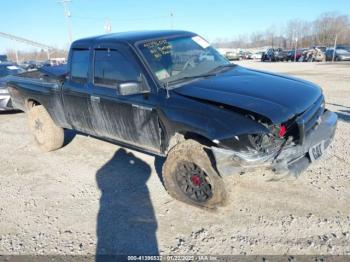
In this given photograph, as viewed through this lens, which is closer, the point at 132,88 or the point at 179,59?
the point at 132,88

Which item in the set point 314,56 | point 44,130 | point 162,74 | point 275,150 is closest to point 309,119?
point 275,150

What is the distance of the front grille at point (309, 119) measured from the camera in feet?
10.7

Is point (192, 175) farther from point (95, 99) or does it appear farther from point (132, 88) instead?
point (95, 99)

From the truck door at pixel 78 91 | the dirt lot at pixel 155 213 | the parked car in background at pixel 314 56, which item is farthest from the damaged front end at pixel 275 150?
the parked car in background at pixel 314 56

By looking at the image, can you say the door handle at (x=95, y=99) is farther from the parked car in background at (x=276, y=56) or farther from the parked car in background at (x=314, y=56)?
the parked car in background at (x=276, y=56)

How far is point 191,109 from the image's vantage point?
3518mm

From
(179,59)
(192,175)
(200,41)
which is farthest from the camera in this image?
(200,41)

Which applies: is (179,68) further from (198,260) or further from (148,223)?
(198,260)

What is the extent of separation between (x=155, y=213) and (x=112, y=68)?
2017 mm

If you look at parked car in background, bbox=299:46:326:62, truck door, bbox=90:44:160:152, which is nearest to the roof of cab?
truck door, bbox=90:44:160:152

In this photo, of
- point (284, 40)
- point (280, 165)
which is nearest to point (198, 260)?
point (280, 165)

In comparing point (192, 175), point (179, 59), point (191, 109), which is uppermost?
point (179, 59)

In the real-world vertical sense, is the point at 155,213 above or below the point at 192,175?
below

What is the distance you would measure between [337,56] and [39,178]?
35.9 meters
